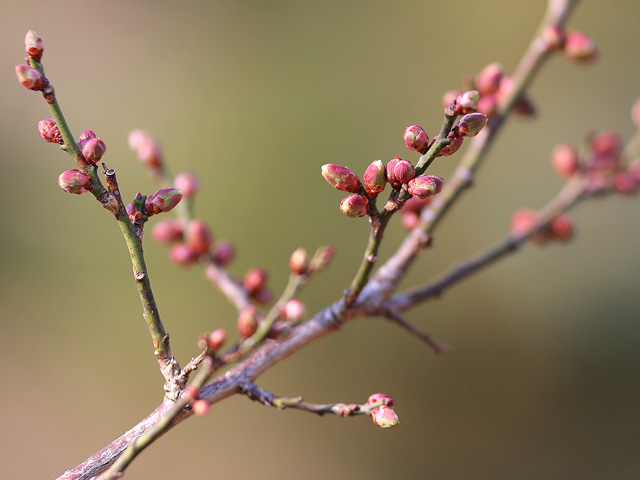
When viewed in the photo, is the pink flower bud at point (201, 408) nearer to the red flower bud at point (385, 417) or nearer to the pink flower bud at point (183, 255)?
the red flower bud at point (385, 417)

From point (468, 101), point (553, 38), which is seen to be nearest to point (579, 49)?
point (553, 38)

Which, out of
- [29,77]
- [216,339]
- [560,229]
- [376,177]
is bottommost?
[560,229]

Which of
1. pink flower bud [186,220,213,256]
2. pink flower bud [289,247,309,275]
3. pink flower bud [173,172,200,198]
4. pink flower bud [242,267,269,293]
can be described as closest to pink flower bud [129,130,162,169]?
pink flower bud [173,172,200,198]

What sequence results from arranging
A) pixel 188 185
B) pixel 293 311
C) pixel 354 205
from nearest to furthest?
pixel 354 205, pixel 293 311, pixel 188 185

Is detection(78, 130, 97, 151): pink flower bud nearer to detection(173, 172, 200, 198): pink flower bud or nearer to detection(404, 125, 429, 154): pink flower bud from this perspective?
detection(404, 125, 429, 154): pink flower bud

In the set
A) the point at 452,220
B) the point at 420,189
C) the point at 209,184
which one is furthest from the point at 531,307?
the point at 420,189

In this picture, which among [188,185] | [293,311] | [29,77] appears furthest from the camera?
[188,185]

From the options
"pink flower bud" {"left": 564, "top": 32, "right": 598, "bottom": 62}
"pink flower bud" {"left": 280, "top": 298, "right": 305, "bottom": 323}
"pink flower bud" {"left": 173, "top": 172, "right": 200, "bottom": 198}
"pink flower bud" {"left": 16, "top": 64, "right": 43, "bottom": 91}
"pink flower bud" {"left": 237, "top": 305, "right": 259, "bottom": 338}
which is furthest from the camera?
"pink flower bud" {"left": 173, "top": 172, "right": 200, "bottom": 198}

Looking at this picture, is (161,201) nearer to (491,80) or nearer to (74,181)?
(74,181)
